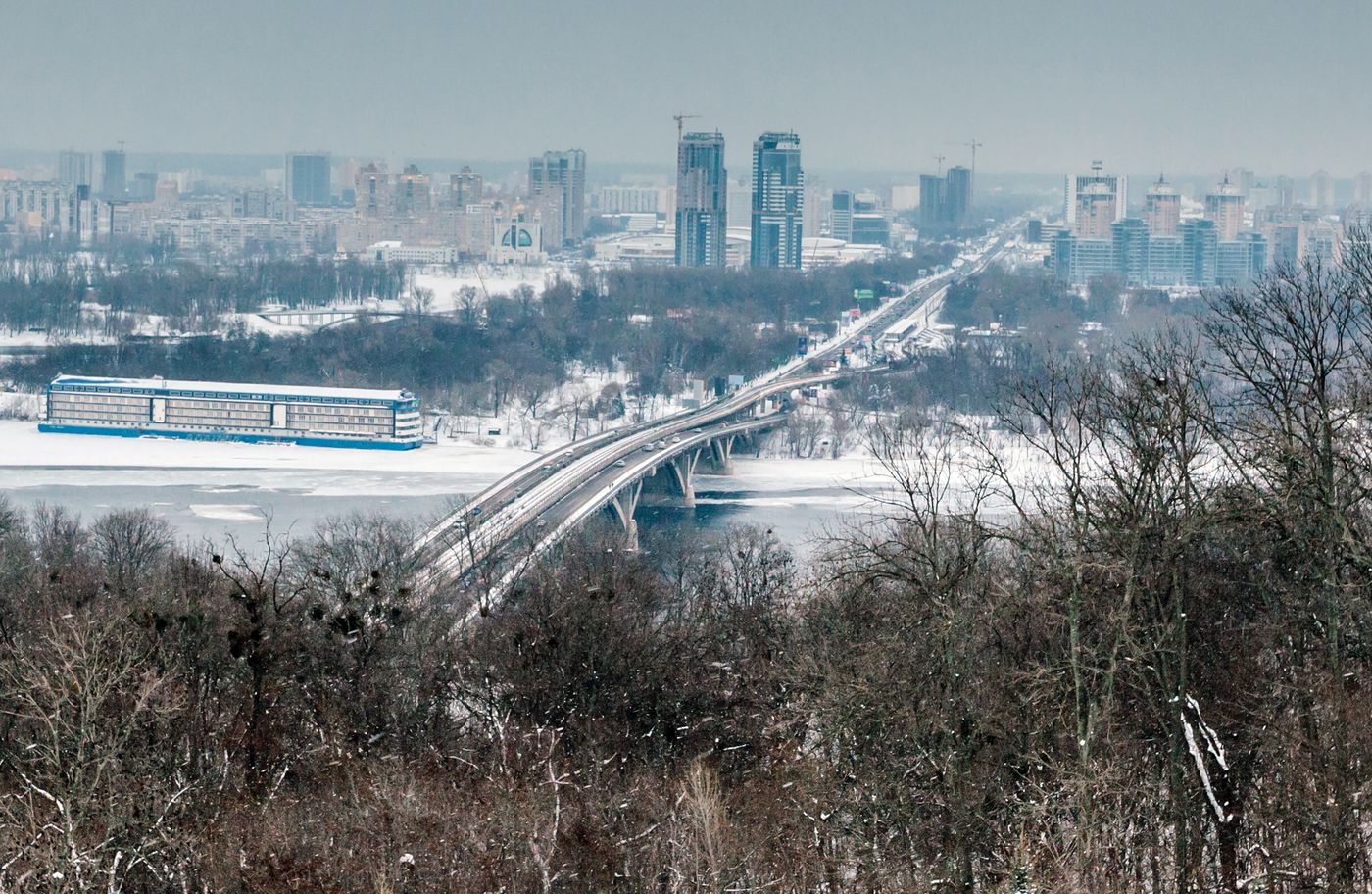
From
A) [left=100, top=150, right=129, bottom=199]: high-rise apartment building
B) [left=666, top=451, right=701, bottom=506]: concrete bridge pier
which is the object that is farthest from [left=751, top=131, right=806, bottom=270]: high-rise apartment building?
[left=100, top=150, right=129, bottom=199]: high-rise apartment building

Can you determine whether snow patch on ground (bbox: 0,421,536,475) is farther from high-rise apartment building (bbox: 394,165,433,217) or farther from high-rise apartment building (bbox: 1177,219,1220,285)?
high-rise apartment building (bbox: 394,165,433,217)

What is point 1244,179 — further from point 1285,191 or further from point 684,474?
point 684,474

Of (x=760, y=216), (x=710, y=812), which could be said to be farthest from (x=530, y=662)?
(x=760, y=216)

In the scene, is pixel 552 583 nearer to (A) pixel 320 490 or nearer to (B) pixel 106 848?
(B) pixel 106 848

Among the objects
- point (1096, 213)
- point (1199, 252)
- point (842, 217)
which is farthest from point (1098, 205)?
point (842, 217)

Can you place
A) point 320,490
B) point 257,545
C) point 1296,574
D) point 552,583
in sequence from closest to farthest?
1. point 1296,574
2. point 552,583
3. point 257,545
4. point 320,490

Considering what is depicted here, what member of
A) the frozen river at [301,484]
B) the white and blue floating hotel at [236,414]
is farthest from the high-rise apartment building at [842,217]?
the frozen river at [301,484]
